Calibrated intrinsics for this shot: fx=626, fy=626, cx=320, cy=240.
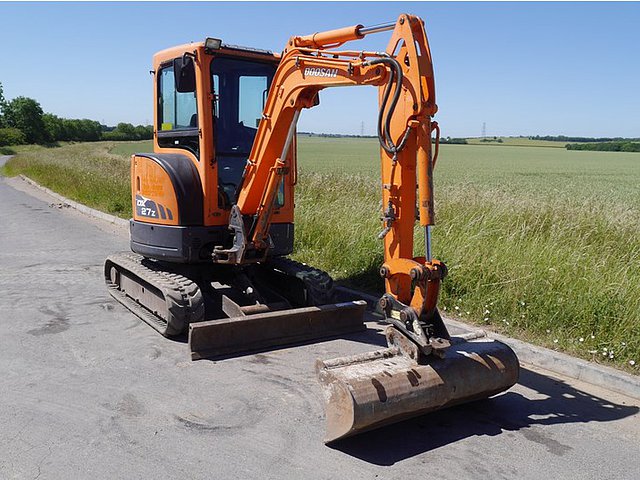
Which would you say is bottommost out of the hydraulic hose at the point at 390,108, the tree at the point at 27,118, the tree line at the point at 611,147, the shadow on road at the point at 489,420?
the shadow on road at the point at 489,420

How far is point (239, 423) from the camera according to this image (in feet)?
14.9

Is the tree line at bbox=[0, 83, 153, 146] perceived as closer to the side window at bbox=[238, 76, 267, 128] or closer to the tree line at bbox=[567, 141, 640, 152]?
the tree line at bbox=[567, 141, 640, 152]

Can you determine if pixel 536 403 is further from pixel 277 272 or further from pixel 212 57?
pixel 212 57

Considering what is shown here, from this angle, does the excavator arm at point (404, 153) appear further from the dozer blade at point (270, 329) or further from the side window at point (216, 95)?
the dozer blade at point (270, 329)

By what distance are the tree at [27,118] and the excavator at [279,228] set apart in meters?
84.4

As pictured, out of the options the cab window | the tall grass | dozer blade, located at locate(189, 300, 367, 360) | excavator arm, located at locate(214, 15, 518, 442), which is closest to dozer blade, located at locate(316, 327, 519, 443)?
excavator arm, located at locate(214, 15, 518, 442)

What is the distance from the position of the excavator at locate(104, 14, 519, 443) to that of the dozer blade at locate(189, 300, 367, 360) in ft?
0.04

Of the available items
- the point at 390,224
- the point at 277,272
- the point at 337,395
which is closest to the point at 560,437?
the point at 337,395

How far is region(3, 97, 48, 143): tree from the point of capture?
3302 inches

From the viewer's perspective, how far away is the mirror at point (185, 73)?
254 inches

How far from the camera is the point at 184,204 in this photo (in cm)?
668

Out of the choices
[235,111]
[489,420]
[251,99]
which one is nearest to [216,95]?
[235,111]

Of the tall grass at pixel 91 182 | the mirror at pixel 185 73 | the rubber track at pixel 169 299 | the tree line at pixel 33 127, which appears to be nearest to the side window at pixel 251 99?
the mirror at pixel 185 73

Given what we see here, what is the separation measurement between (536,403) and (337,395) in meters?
1.85
